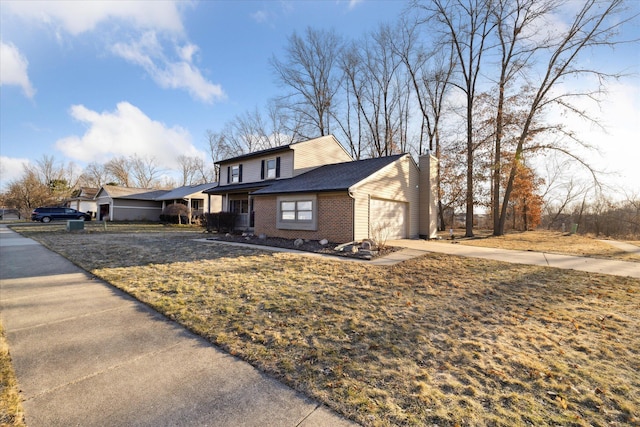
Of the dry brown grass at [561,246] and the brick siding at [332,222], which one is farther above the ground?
the brick siding at [332,222]

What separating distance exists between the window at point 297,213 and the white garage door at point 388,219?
262cm

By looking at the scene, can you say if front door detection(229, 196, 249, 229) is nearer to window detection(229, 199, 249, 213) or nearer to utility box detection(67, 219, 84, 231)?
window detection(229, 199, 249, 213)

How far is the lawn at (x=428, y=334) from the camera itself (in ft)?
7.53

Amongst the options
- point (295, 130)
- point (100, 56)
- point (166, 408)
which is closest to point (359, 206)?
point (166, 408)

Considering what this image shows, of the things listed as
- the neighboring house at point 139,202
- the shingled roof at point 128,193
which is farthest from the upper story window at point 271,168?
the shingled roof at point 128,193

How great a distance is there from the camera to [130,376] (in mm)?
2615

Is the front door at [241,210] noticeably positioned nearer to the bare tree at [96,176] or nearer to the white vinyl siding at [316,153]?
the white vinyl siding at [316,153]

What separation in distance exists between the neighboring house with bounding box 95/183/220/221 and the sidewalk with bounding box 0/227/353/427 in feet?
80.2

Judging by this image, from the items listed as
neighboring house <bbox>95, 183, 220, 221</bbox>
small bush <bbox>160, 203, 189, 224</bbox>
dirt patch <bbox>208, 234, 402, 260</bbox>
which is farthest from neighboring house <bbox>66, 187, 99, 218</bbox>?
dirt patch <bbox>208, 234, 402, 260</bbox>

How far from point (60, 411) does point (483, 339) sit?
4305 millimetres

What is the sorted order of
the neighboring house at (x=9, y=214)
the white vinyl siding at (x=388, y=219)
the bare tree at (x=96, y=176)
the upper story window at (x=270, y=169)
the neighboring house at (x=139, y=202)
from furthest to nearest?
the bare tree at (x=96, y=176) < the neighboring house at (x=9, y=214) < the neighboring house at (x=139, y=202) < the upper story window at (x=270, y=169) < the white vinyl siding at (x=388, y=219)

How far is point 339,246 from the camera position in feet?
33.8

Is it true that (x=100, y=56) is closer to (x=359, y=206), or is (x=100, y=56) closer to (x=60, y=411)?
(x=359, y=206)

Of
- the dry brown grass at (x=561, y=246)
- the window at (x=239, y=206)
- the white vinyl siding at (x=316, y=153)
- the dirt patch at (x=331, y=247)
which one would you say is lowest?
the dry brown grass at (x=561, y=246)
